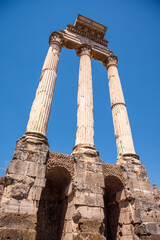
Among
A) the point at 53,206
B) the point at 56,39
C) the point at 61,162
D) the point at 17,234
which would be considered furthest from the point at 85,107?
the point at 17,234

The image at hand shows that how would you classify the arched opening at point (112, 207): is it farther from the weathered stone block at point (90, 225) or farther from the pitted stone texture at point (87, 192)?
the weathered stone block at point (90, 225)

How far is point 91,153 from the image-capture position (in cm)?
930

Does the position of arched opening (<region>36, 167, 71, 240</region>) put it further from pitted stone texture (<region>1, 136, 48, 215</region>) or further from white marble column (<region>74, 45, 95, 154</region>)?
white marble column (<region>74, 45, 95, 154</region>)

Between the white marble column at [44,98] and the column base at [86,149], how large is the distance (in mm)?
2020

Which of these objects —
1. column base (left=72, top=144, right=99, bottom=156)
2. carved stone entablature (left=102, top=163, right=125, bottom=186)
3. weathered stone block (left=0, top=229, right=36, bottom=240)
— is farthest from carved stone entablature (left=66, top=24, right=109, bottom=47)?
weathered stone block (left=0, top=229, right=36, bottom=240)

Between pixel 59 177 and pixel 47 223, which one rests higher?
pixel 59 177

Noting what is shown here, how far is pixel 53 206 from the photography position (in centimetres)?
1033

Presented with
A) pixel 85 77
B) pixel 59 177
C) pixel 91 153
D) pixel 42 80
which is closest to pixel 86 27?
pixel 85 77

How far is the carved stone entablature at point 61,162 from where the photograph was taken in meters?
8.42

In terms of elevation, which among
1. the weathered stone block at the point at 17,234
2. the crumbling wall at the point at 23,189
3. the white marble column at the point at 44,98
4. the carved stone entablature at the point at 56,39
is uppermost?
the carved stone entablature at the point at 56,39

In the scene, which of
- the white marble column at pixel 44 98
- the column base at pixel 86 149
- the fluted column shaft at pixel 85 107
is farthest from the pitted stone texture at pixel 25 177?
the fluted column shaft at pixel 85 107

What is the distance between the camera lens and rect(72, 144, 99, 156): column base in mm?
9305

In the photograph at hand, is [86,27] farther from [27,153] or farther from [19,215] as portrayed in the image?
[19,215]

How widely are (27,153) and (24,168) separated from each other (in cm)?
73
